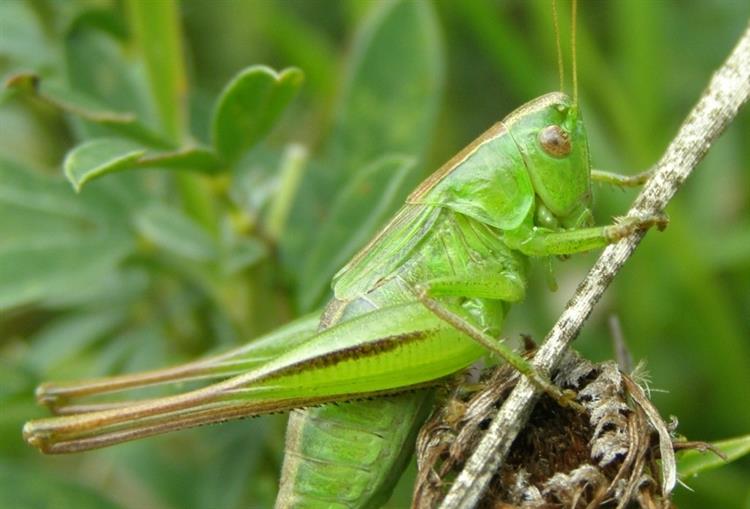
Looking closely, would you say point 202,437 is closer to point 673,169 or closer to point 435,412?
point 435,412

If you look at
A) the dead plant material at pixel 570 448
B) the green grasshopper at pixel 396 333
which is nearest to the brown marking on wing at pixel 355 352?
the green grasshopper at pixel 396 333

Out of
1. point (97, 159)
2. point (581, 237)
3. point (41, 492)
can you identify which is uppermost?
point (581, 237)

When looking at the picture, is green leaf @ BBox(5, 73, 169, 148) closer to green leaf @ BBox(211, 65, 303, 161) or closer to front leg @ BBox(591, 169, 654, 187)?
green leaf @ BBox(211, 65, 303, 161)

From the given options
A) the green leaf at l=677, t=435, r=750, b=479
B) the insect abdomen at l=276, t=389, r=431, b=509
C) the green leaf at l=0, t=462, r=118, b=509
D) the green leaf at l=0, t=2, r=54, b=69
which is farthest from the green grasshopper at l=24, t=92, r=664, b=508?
the green leaf at l=0, t=2, r=54, b=69

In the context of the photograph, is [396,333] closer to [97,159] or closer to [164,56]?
[97,159]

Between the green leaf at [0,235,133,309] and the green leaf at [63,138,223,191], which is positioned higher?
the green leaf at [63,138,223,191]

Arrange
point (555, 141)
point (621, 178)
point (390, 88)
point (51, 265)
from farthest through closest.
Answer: point (390, 88) → point (51, 265) → point (621, 178) → point (555, 141)

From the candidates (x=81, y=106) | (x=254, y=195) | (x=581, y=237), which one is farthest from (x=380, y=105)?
(x=581, y=237)
